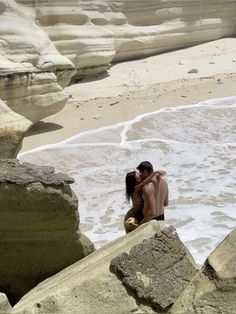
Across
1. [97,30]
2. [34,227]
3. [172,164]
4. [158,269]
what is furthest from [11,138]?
[97,30]

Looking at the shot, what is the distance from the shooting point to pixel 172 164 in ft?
27.9

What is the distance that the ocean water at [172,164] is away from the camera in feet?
20.4

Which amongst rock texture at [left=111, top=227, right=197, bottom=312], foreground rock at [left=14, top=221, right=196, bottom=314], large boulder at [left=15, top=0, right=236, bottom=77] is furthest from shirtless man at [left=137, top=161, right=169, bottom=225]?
large boulder at [left=15, top=0, right=236, bottom=77]

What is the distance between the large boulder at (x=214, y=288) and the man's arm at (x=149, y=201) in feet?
5.57

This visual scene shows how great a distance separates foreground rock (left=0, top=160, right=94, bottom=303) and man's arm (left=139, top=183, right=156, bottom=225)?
0.75 m

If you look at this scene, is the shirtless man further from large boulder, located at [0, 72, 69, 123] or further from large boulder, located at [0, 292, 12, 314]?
large boulder, located at [0, 72, 69, 123]

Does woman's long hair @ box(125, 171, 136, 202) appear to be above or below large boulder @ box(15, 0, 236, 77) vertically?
above

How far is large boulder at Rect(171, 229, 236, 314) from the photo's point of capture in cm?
265

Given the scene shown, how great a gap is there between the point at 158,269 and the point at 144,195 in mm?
1450

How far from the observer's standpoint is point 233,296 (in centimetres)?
264

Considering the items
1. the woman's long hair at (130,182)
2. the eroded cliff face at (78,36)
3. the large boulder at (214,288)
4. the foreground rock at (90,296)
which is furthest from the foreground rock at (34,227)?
the eroded cliff face at (78,36)

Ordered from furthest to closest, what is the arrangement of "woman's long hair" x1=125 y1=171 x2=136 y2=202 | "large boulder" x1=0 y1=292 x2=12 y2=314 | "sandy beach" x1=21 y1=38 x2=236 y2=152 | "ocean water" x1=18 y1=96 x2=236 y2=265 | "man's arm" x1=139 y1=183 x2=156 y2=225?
"sandy beach" x1=21 y1=38 x2=236 y2=152, "ocean water" x1=18 y1=96 x2=236 y2=265, "woman's long hair" x1=125 y1=171 x2=136 y2=202, "man's arm" x1=139 y1=183 x2=156 y2=225, "large boulder" x1=0 y1=292 x2=12 y2=314

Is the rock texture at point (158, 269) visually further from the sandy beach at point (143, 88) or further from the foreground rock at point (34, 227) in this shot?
the sandy beach at point (143, 88)

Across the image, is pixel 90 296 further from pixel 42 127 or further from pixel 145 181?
pixel 42 127
